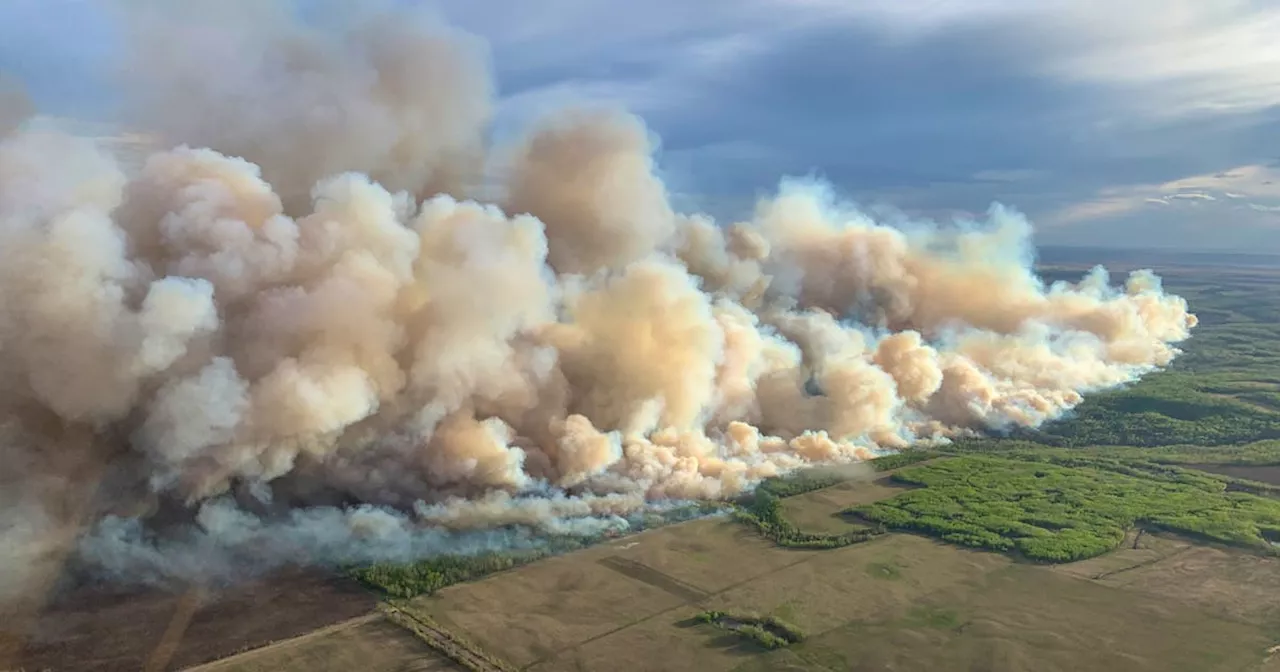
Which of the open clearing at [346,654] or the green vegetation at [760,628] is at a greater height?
the open clearing at [346,654]

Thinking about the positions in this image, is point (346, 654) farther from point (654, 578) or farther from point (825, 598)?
point (825, 598)

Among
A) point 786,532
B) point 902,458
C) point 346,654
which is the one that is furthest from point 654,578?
point 902,458

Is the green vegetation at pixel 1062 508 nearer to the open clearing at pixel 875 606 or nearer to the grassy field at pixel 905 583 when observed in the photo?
the grassy field at pixel 905 583

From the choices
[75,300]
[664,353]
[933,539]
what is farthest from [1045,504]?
[75,300]

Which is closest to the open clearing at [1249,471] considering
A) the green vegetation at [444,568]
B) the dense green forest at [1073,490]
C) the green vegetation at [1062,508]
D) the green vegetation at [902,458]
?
the dense green forest at [1073,490]

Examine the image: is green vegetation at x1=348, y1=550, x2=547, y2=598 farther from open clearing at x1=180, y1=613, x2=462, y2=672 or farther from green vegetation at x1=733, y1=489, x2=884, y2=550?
green vegetation at x1=733, y1=489, x2=884, y2=550

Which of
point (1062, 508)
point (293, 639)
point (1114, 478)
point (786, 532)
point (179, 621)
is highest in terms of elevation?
point (179, 621)
